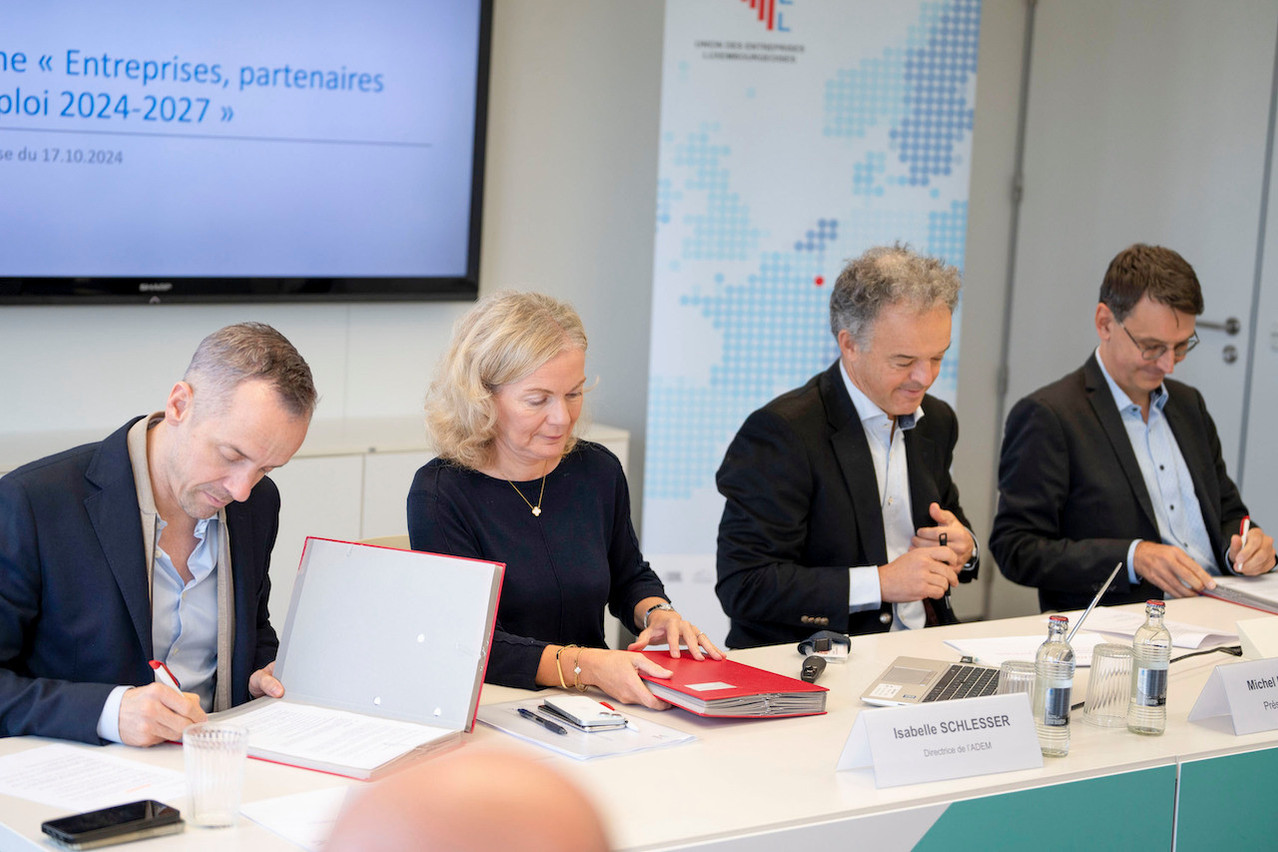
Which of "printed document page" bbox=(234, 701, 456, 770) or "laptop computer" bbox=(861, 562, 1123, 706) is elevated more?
"laptop computer" bbox=(861, 562, 1123, 706)

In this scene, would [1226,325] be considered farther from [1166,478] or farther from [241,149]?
[241,149]

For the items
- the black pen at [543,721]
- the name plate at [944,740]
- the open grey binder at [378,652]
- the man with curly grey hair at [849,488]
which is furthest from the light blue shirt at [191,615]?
the man with curly grey hair at [849,488]

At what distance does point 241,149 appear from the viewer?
418cm

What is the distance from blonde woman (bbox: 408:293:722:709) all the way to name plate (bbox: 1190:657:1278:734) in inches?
32.9

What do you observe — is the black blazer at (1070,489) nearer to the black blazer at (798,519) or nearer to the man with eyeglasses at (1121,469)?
the man with eyeglasses at (1121,469)

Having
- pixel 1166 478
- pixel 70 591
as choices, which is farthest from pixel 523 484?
pixel 1166 478

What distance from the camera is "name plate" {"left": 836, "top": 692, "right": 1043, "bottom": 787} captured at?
6.23 ft

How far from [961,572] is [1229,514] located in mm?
1039

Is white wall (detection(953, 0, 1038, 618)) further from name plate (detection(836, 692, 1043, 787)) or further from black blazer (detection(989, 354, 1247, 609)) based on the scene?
name plate (detection(836, 692, 1043, 787))

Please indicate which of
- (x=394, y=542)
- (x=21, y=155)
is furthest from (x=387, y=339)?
(x=394, y=542)

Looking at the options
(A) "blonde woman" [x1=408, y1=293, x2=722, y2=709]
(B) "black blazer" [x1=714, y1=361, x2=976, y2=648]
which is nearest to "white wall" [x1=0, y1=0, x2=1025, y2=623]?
(B) "black blazer" [x1=714, y1=361, x2=976, y2=648]

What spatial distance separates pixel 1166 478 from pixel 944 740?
1.75 meters

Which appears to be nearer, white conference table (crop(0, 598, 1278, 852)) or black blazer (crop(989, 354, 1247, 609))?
white conference table (crop(0, 598, 1278, 852))

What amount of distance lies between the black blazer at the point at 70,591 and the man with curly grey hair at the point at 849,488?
4.25 ft
